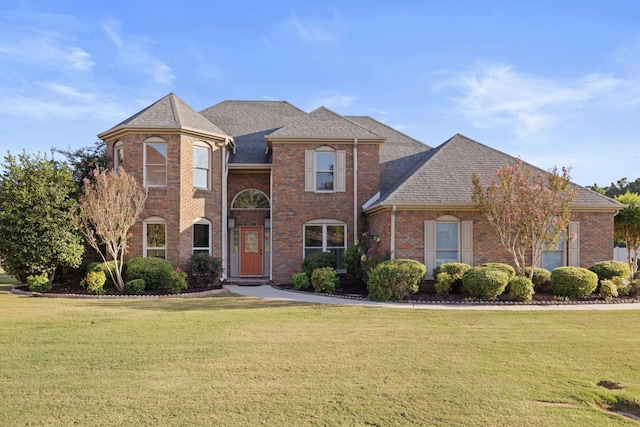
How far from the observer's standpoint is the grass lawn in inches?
199

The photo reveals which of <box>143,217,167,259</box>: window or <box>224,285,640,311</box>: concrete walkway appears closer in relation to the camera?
<box>224,285,640,311</box>: concrete walkway

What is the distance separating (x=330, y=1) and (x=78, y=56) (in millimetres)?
8277

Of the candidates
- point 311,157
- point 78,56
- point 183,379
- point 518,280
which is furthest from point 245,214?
point 183,379

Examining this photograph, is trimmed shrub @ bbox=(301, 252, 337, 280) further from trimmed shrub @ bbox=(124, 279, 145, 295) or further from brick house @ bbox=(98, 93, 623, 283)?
trimmed shrub @ bbox=(124, 279, 145, 295)

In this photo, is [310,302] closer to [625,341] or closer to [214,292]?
[214,292]

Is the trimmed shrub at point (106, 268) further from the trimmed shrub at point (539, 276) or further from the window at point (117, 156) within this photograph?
the trimmed shrub at point (539, 276)

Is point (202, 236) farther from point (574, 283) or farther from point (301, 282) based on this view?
point (574, 283)

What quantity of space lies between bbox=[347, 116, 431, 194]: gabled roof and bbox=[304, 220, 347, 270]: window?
2.47m

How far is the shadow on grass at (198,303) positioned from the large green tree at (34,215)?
340cm

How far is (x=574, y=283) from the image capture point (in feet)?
46.2

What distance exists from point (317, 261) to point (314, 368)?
424 inches

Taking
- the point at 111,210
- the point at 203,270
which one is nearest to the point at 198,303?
the point at 203,270

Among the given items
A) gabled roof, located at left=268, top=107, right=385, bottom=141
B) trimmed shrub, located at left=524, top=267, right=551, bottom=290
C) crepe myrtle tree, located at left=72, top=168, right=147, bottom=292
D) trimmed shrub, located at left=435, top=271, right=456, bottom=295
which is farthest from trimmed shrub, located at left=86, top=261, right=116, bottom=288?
trimmed shrub, located at left=524, top=267, right=551, bottom=290

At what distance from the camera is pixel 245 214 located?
65.6 feet
